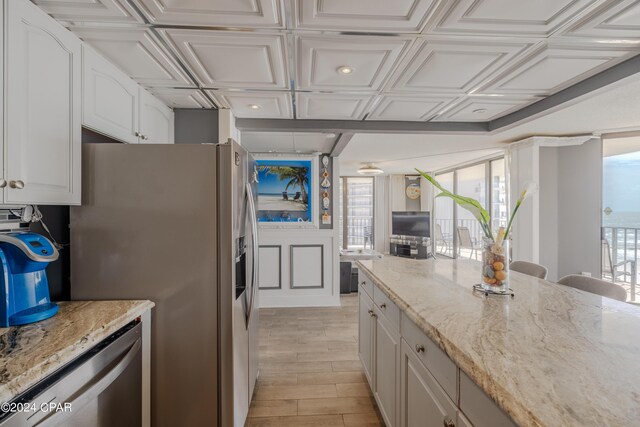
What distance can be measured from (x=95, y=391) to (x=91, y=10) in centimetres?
166

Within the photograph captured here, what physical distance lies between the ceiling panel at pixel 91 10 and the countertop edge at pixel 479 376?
1.89 metres

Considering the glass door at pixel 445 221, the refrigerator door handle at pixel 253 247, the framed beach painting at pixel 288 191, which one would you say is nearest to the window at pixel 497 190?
the glass door at pixel 445 221

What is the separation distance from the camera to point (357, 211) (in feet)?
25.9

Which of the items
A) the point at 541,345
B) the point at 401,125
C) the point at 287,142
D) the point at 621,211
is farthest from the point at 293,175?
the point at 621,211

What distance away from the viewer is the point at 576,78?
2.07m

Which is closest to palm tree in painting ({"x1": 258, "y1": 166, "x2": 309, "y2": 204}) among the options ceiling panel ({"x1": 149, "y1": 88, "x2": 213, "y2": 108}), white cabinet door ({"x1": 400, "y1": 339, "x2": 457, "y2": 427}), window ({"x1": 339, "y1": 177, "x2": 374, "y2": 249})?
ceiling panel ({"x1": 149, "y1": 88, "x2": 213, "y2": 108})

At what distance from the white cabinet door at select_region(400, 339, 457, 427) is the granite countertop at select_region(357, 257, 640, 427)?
7.2 inches

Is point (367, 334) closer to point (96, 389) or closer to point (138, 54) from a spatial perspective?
point (96, 389)

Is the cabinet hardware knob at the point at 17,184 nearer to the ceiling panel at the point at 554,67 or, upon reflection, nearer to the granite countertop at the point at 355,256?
the ceiling panel at the point at 554,67

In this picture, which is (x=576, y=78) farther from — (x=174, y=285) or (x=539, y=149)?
(x=174, y=285)

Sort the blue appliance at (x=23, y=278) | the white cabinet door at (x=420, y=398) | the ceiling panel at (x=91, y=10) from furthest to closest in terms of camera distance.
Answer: the ceiling panel at (x=91, y=10), the blue appliance at (x=23, y=278), the white cabinet door at (x=420, y=398)

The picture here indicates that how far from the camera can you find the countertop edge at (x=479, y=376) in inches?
24.1

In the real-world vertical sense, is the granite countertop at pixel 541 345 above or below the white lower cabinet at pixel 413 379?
above

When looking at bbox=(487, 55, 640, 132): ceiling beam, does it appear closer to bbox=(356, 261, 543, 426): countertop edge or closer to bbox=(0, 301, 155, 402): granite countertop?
bbox=(356, 261, 543, 426): countertop edge
